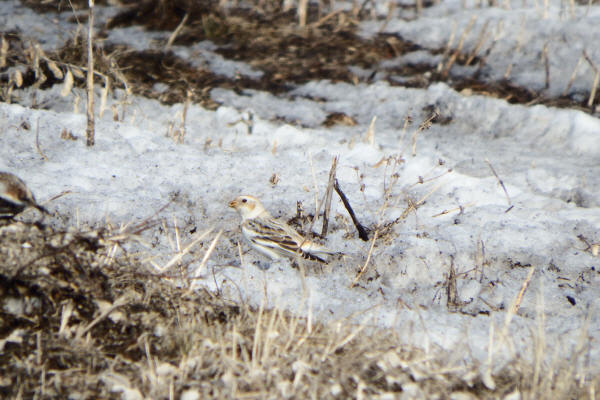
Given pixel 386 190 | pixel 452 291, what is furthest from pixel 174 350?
pixel 386 190

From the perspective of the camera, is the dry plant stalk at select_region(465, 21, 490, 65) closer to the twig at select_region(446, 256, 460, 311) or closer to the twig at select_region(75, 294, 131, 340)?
the twig at select_region(446, 256, 460, 311)

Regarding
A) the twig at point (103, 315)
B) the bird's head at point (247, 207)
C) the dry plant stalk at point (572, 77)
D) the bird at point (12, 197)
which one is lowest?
the bird's head at point (247, 207)

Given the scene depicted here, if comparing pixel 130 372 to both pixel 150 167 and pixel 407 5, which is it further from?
pixel 407 5

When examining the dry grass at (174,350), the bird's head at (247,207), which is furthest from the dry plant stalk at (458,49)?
the dry grass at (174,350)

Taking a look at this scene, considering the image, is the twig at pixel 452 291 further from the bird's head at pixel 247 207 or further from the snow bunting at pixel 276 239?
the bird's head at pixel 247 207

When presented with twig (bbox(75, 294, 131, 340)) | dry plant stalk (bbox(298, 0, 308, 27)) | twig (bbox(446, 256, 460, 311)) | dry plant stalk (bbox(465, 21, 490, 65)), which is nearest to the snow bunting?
twig (bbox(446, 256, 460, 311))

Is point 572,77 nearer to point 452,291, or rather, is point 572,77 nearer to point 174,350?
point 452,291

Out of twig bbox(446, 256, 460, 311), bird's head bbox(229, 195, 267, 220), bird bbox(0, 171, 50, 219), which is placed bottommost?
twig bbox(446, 256, 460, 311)
